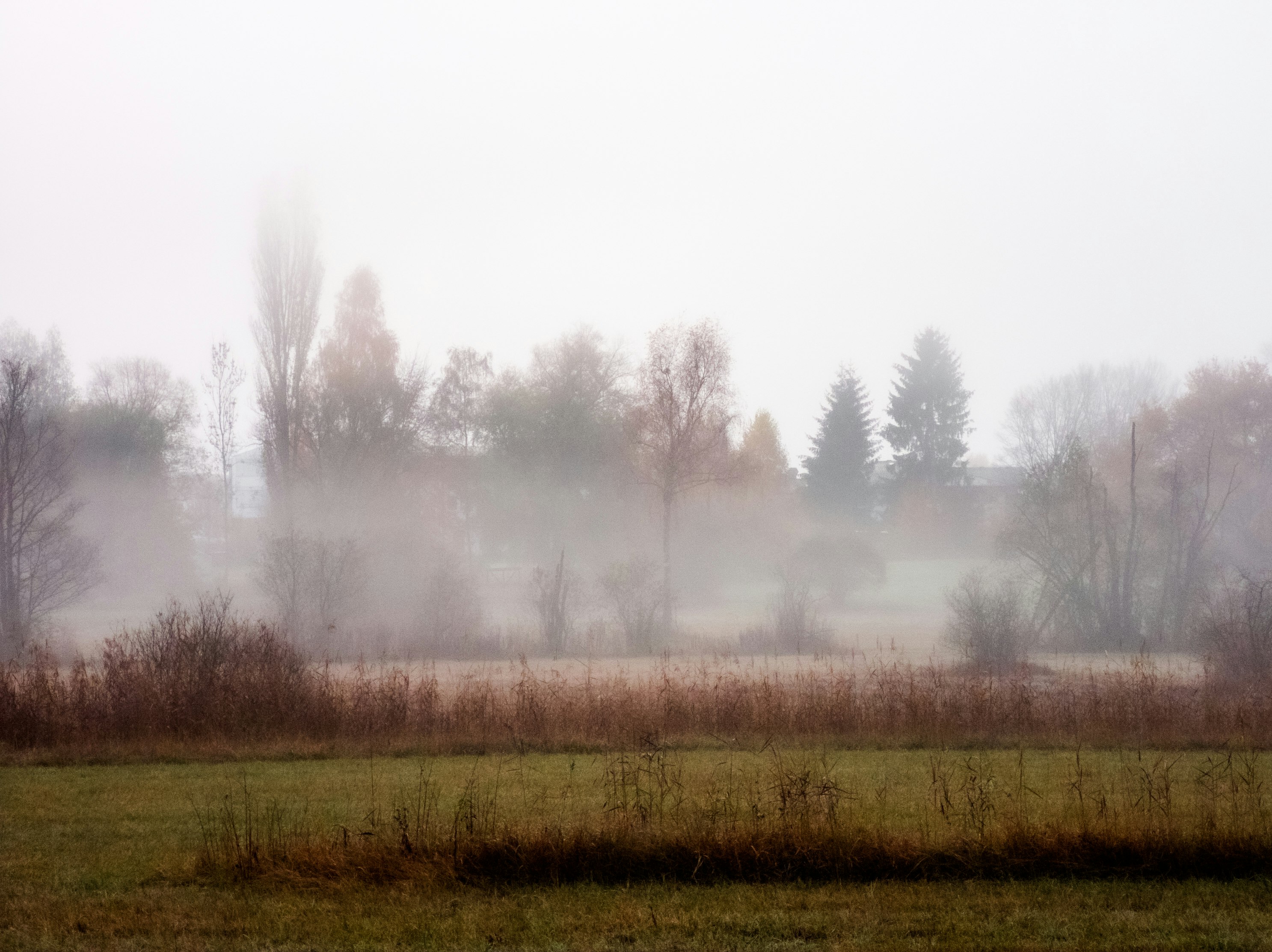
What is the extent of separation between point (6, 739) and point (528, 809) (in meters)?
8.99

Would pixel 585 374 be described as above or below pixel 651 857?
above

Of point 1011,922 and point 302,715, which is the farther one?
point 302,715

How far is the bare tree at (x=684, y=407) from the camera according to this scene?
1431 inches

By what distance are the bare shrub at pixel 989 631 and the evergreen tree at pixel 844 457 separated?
27.7m

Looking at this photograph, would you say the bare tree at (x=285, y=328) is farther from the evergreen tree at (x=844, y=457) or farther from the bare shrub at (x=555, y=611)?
the evergreen tree at (x=844, y=457)

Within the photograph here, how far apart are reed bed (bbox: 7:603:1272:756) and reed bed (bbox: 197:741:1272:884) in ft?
→ 15.2

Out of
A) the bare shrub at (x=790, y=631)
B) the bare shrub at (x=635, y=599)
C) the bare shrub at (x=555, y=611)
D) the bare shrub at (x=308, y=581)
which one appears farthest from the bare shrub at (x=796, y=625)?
the bare shrub at (x=308, y=581)

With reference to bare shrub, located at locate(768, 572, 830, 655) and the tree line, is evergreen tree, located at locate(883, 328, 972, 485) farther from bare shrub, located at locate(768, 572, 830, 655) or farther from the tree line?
bare shrub, located at locate(768, 572, 830, 655)

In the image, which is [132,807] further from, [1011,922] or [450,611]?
[450,611]

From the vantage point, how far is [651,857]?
7992 millimetres

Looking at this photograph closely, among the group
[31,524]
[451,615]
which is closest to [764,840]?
[451,615]

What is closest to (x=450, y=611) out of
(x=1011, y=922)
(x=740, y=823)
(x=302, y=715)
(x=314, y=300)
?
(x=314, y=300)

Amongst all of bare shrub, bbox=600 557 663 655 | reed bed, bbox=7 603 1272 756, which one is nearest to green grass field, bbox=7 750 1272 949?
reed bed, bbox=7 603 1272 756

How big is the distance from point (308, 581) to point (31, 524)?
8707mm
